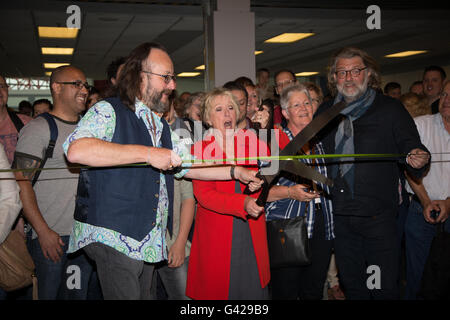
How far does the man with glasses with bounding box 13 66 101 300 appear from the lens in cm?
248

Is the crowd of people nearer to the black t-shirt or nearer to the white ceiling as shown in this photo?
the black t-shirt

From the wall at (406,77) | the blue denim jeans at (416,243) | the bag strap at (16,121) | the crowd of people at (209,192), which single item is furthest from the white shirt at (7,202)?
the wall at (406,77)

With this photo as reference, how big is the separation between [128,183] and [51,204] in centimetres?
108

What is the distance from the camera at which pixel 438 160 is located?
116 inches

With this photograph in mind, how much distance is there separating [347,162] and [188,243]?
1.15 m

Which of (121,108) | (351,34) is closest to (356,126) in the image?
(121,108)

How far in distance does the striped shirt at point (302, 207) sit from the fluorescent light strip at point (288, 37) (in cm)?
792

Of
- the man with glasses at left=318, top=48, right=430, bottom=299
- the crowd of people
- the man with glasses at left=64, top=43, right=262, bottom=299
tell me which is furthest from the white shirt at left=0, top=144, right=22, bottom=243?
the man with glasses at left=318, top=48, right=430, bottom=299

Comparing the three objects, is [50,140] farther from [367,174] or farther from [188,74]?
[188,74]

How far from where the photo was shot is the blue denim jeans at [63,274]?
2596mm

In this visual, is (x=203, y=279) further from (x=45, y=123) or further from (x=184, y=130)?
(x=45, y=123)

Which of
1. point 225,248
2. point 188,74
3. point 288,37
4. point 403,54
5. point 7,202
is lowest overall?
point 225,248

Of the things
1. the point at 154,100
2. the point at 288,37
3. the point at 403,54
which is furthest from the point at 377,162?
the point at 403,54

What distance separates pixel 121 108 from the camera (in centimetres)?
181
